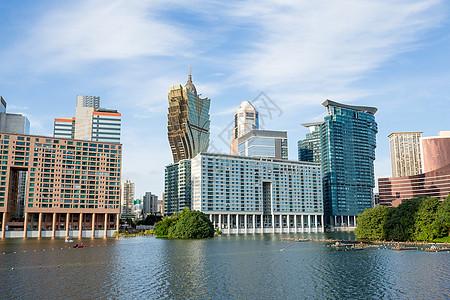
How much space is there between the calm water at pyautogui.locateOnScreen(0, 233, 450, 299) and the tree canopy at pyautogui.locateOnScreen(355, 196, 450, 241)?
33.0 m

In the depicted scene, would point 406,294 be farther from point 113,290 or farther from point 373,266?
point 113,290

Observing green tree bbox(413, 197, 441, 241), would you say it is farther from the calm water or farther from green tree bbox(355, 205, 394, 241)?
the calm water

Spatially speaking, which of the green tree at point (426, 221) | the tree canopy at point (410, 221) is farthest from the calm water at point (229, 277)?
the green tree at point (426, 221)

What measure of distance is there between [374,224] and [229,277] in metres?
109

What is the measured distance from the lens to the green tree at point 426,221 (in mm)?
142500

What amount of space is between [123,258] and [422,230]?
110m

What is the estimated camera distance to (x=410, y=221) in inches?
5945

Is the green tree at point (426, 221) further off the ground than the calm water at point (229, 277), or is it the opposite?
the green tree at point (426, 221)

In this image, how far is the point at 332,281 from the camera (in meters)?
73.7

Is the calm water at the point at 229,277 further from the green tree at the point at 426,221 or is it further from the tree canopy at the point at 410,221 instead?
the green tree at the point at 426,221

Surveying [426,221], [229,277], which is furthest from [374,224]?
[229,277]

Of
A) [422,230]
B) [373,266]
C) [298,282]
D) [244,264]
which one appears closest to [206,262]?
[244,264]

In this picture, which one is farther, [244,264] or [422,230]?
[422,230]

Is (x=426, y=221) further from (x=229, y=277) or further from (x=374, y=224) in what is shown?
(x=229, y=277)
